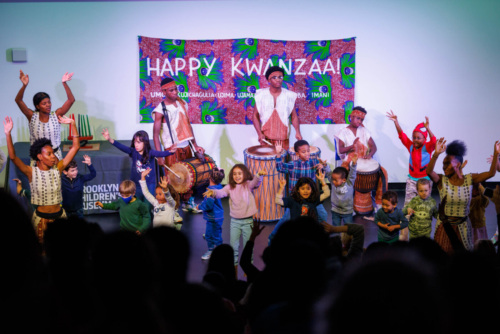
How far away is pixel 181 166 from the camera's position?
24.5ft

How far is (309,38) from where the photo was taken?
8.72m

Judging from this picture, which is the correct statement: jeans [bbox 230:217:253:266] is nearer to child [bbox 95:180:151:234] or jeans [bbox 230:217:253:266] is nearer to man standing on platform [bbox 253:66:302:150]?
child [bbox 95:180:151:234]

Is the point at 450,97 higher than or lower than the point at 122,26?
lower

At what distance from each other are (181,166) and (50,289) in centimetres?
584

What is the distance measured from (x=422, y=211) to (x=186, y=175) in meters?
3.29

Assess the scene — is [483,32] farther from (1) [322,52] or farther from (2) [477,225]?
(2) [477,225]

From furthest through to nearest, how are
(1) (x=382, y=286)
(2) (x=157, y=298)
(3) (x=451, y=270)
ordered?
1. (3) (x=451, y=270)
2. (2) (x=157, y=298)
3. (1) (x=382, y=286)

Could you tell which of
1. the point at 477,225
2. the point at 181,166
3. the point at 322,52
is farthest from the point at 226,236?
the point at 322,52

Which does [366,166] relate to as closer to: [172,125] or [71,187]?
[172,125]

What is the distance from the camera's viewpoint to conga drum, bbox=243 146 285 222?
700 centimetres

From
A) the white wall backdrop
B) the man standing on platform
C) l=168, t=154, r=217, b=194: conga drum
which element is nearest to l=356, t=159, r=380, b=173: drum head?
the man standing on platform

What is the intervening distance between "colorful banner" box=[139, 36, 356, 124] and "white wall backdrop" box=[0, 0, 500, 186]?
13 cm

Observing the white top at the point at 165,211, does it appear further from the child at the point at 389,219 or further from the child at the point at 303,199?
the child at the point at 389,219

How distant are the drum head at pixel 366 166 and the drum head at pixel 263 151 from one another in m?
1.15
